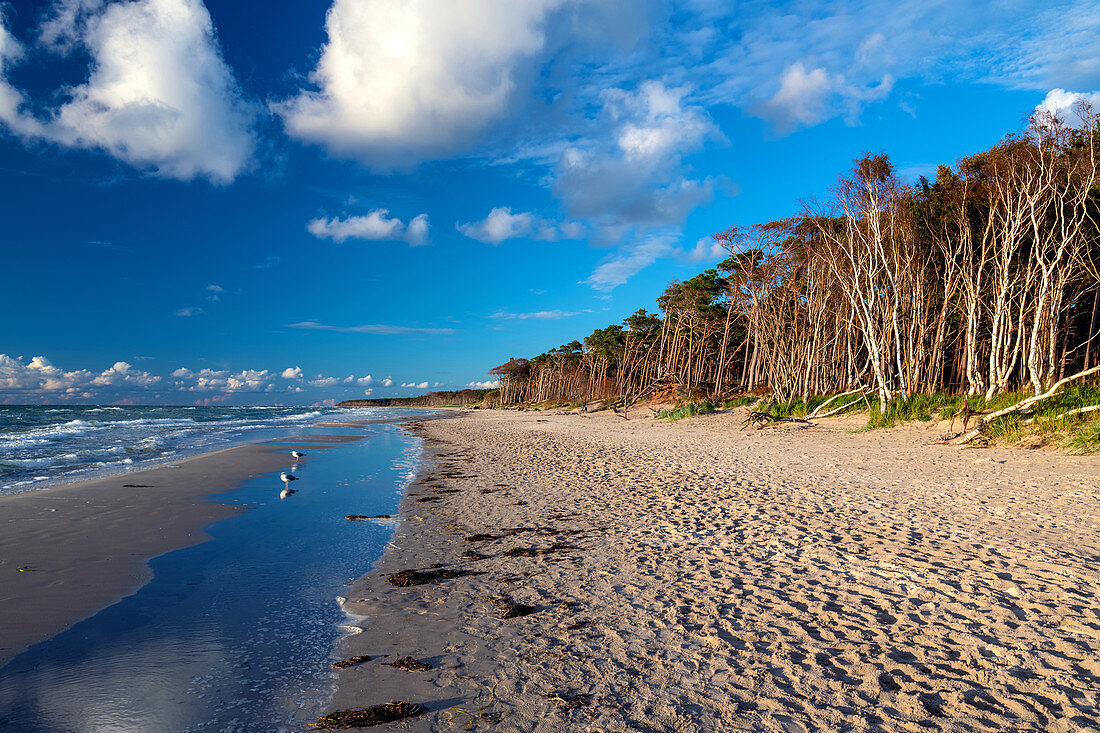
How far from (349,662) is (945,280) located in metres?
25.2

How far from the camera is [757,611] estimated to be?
4.71 metres

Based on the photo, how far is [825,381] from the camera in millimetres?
28234

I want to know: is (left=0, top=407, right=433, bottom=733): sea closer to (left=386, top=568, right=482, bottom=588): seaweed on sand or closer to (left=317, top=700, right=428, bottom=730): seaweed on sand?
(left=317, top=700, right=428, bottom=730): seaweed on sand

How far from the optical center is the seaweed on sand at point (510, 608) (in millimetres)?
4875

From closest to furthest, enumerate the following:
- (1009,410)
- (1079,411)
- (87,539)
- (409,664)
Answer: (409,664) → (87,539) → (1079,411) → (1009,410)

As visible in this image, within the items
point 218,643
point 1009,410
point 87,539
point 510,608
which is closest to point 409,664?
point 510,608

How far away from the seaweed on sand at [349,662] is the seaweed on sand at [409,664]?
237mm

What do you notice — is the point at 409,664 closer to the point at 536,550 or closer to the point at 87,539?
the point at 536,550

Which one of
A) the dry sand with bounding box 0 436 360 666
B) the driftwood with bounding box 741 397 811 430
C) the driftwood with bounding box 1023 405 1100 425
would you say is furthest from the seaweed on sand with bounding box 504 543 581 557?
the driftwood with bounding box 741 397 811 430

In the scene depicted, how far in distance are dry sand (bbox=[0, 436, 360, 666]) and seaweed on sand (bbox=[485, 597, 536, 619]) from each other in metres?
3.86

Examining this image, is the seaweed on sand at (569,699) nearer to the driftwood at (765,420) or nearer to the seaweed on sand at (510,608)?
the seaweed on sand at (510,608)

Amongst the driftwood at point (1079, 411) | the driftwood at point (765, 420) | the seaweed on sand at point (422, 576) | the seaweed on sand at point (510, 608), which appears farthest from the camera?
the driftwood at point (765, 420)

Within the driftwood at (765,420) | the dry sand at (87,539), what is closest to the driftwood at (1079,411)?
the driftwood at (765,420)

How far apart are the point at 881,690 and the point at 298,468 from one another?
15388 millimetres
